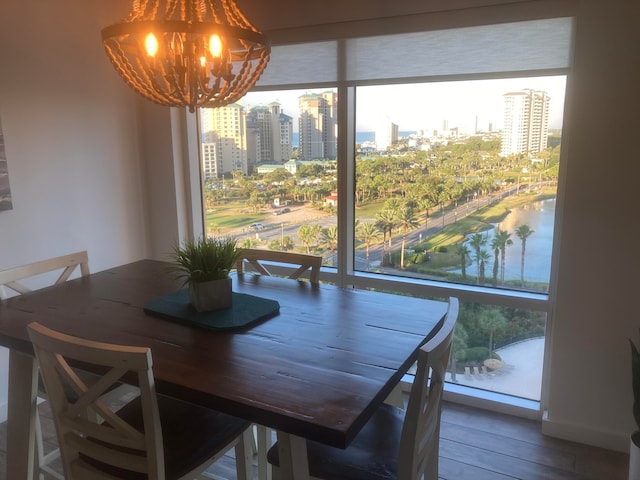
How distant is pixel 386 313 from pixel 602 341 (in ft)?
4.00

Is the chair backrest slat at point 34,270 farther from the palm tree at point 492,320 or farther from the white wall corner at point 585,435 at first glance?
the white wall corner at point 585,435

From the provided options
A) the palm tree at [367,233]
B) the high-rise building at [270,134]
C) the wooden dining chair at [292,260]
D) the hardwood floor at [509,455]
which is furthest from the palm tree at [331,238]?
the hardwood floor at [509,455]

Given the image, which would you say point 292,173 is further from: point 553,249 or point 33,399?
point 33,399

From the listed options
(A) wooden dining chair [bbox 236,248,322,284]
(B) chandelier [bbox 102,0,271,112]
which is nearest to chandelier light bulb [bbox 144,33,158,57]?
(B) chandelier [bbox 102,0,271,112]

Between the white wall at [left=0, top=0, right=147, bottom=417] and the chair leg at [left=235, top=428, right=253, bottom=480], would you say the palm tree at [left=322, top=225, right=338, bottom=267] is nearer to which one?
the white wall at [left=0, top=0, right=147, bottom=417]

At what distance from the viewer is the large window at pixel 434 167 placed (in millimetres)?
2557

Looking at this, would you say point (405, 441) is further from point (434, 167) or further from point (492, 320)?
point (434, 167)

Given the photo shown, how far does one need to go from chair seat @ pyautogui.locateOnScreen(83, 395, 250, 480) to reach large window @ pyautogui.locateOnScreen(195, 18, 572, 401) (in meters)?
1.54

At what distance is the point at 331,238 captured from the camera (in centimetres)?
321

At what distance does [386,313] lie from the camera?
196 centimetres

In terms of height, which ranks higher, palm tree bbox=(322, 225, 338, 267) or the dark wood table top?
palm tree bbox=(322, 225, 338, 267)

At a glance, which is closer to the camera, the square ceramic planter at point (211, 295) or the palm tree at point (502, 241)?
the square ceramic planter at point (211, 295)

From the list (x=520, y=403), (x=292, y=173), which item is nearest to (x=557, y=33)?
(x=292, y=173)

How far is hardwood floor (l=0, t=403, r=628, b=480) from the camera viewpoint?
2279 millimetres
